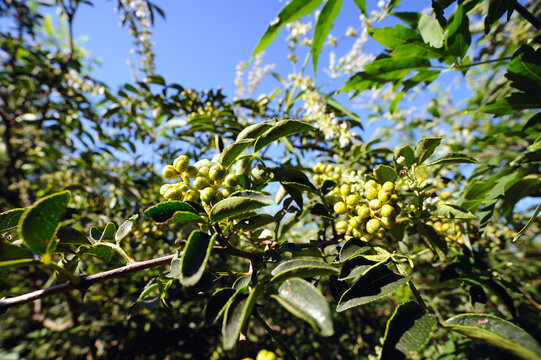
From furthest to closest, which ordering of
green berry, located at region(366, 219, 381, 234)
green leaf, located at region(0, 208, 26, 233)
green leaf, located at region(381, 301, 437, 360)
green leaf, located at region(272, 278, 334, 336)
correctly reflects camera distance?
green berry, located at region(366, 219, 381, 234)
green leaf, located at region(0, 208, 26, 233)
green leaf, located at region(381, 301, 437, 360)
green leaf, located at region(272, 278, 334, 336)

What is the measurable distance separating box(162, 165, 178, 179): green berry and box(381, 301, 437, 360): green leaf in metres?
0.70

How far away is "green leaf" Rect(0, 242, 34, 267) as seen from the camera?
1.69ft

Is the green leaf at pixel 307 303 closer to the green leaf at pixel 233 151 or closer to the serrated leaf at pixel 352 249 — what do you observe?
the serrated leaf at pixel 352 249

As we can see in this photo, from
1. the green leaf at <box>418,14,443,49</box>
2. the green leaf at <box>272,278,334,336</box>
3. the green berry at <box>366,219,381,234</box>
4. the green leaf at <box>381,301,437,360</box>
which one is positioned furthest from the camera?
the green leaf at <box>418,14,443,49</box>

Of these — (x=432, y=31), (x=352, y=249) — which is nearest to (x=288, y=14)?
(x=432, y=31)

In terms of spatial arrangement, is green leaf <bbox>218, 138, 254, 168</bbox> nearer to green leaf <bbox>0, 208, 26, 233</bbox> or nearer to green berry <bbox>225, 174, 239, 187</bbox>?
green berry <bbox>225, 174, 239, 187</bbox>

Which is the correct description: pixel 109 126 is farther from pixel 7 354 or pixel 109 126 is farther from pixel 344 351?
pixel 344 351

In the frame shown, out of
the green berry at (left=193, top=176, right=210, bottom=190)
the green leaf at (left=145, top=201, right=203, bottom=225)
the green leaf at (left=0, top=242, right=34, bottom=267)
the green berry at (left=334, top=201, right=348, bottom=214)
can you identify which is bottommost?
the green leaf at (left=0, top=242, right=34, bottom=267)

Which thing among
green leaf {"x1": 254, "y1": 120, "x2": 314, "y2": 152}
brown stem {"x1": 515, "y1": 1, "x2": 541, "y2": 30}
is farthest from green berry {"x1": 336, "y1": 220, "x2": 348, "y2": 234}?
brown stem {"x1": 515, "y1": 1, "x2": 541, "y2": 30}

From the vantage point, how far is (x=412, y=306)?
667 millimetres

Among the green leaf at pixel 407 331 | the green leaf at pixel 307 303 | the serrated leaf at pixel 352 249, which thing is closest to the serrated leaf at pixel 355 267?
the serrated leaf at pixel 352 249

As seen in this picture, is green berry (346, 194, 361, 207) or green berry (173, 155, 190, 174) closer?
green berry (173, 155, 190, 174)

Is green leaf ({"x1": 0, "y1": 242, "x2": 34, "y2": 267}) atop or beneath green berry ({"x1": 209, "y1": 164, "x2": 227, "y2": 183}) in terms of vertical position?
beneath

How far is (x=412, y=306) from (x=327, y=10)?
3.86ft
